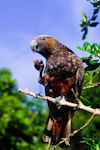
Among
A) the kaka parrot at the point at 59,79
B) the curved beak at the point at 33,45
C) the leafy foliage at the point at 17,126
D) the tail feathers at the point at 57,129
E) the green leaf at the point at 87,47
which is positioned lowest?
the leafy foliage at the point at 17,126

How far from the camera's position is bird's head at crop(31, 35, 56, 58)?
10.8 ft

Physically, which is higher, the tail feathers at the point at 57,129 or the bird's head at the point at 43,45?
the bird's head at the point at 43,45

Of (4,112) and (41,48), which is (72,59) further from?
(4,112)

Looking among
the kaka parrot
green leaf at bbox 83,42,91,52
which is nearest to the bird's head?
the kaka parrot

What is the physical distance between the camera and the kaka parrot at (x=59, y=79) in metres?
3.09

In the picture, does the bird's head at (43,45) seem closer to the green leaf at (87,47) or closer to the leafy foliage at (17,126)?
the green leaf at (87,47)

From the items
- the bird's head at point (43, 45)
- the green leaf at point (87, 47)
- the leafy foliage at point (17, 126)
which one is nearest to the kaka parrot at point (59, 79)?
the bird's head at point (43, 45)

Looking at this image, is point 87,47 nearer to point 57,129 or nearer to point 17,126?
point 57,129

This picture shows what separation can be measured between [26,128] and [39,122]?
0.87 m

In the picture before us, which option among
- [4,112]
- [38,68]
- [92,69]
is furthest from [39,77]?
[4,112]

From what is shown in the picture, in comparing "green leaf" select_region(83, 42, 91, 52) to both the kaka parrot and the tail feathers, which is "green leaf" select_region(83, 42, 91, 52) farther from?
the tail feathers

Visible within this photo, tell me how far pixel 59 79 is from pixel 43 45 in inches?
12.9

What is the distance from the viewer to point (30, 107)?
1648 centimetres

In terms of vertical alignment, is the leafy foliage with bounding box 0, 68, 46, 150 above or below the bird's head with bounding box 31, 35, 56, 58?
below
